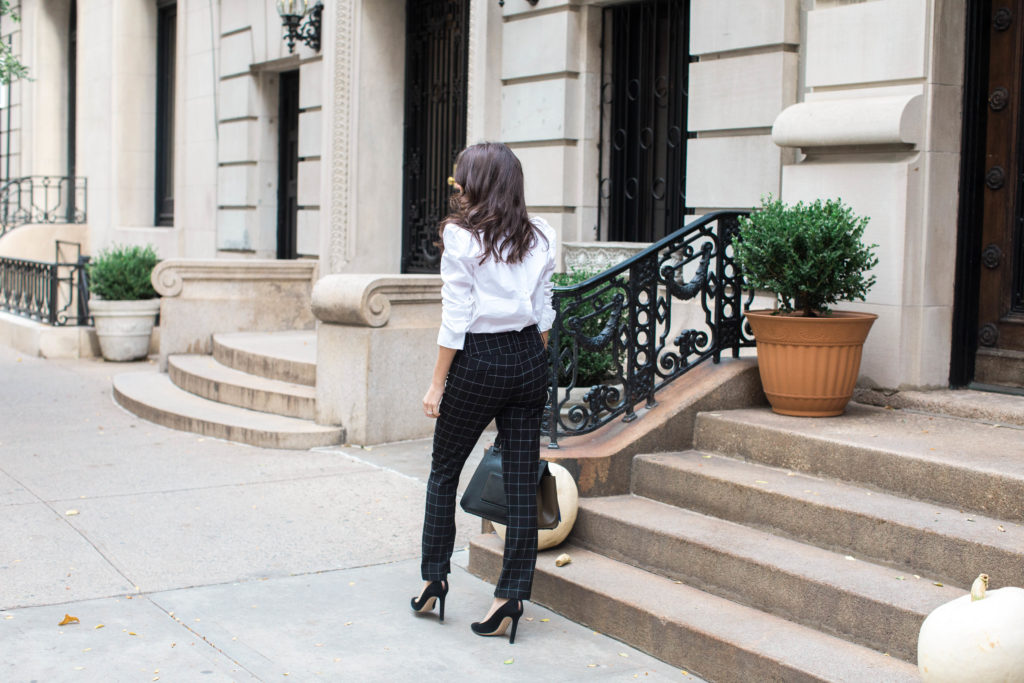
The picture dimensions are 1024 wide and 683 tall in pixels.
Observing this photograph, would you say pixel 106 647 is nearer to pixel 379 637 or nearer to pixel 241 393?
pixel 379 637

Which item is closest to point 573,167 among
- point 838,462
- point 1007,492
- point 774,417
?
point 774,417

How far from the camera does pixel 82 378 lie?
1293 cm

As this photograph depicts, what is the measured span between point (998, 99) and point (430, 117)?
7.32 m

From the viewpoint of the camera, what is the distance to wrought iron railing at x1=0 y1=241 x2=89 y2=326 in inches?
581

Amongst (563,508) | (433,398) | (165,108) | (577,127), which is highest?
(165,108)

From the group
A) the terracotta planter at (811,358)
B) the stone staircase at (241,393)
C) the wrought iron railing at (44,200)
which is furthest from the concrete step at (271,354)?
the wrought iron railing at (44,200)

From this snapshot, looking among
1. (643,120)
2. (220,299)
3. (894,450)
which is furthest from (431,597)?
(220,299)

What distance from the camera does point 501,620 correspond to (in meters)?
5.11

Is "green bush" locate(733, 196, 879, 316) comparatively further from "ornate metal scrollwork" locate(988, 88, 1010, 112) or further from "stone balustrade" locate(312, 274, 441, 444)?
"stone balustrade" locate(312, 274, 441, 444)

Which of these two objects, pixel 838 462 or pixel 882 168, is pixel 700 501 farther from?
pixel 882 168

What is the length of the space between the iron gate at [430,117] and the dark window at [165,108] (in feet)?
23.1

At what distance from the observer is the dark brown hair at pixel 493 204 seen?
15.9ft

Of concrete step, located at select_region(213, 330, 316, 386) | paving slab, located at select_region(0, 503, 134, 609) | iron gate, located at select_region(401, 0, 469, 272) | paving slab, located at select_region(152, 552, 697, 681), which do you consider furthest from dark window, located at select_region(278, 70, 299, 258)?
paving slab, located at select_region(152, 552, 697, 681)

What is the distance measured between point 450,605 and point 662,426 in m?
1.56
